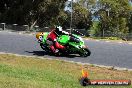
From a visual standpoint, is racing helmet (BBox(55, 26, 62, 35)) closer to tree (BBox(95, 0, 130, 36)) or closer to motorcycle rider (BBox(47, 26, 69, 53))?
motorcycle rider (BBox(47, 26, 69, 53))

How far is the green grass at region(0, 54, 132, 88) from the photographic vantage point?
383 inches

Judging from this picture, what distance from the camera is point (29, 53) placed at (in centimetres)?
1817

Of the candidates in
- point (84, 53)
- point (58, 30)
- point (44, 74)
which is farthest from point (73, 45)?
point (44, 74)

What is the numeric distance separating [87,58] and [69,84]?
7.22 metres

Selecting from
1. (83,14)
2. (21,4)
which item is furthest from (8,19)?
(83,14)

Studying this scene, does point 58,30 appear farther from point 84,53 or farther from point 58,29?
point 84,53

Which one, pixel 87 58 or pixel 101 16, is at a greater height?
pixel 87 58

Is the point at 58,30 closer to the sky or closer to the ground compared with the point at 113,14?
closer to the sky

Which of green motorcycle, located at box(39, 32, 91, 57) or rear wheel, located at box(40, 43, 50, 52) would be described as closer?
green motorcycle, located at box(39, 32, 91, 57)

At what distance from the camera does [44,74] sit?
1159 cm

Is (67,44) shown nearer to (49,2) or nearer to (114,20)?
(49,2)

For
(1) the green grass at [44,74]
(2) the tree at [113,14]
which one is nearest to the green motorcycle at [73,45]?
(1) the green grass at [44,74]

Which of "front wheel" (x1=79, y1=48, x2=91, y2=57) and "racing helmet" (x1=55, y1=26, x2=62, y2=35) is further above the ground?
"racing helmet" (x1=55, y1=26, x2=62, y2=35)

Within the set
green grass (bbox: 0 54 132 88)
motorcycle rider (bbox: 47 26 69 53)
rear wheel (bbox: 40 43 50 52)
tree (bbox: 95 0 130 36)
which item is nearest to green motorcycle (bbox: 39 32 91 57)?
motorcycle rider (bbox: 47 26 69 53)
